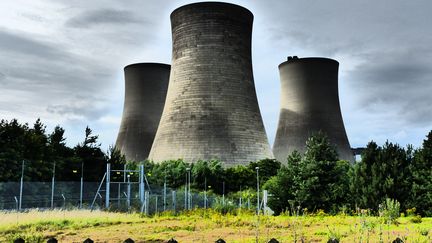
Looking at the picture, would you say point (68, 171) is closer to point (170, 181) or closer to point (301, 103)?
point (170, 181)

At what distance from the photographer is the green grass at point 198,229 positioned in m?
A: 8.87

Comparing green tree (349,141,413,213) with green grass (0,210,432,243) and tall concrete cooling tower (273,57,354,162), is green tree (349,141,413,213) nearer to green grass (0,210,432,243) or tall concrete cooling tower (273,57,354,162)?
green grass (0,210,432,243)

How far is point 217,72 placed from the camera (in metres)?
35.3

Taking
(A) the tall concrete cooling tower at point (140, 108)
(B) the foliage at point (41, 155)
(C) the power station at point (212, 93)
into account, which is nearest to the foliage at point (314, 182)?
(B) the foliage at point (41, 155)

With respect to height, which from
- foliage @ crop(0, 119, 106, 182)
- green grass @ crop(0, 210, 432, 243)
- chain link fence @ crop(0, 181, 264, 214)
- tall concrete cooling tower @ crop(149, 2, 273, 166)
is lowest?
green grass @ crop(0, 210, 432, 243)

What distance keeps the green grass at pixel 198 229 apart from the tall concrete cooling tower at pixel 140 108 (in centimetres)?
3047

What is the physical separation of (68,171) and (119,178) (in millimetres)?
3442

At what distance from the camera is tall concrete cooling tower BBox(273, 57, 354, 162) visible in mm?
42625

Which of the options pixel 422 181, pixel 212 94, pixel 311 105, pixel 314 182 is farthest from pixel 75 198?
pixel 311 105

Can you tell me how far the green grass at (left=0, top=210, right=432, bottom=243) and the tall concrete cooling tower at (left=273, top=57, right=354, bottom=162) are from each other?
28.4 metres

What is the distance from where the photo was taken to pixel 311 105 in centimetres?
4288

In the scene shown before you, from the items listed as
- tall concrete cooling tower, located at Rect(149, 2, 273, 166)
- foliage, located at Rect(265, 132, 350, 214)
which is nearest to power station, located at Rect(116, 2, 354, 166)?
tall concrete cooling tower, located at Rect(149, 2, 273, 166)

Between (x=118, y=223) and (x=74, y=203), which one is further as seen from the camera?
(x=74, y=203)

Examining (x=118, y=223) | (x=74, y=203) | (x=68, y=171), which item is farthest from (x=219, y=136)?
(x=118, y=223)
